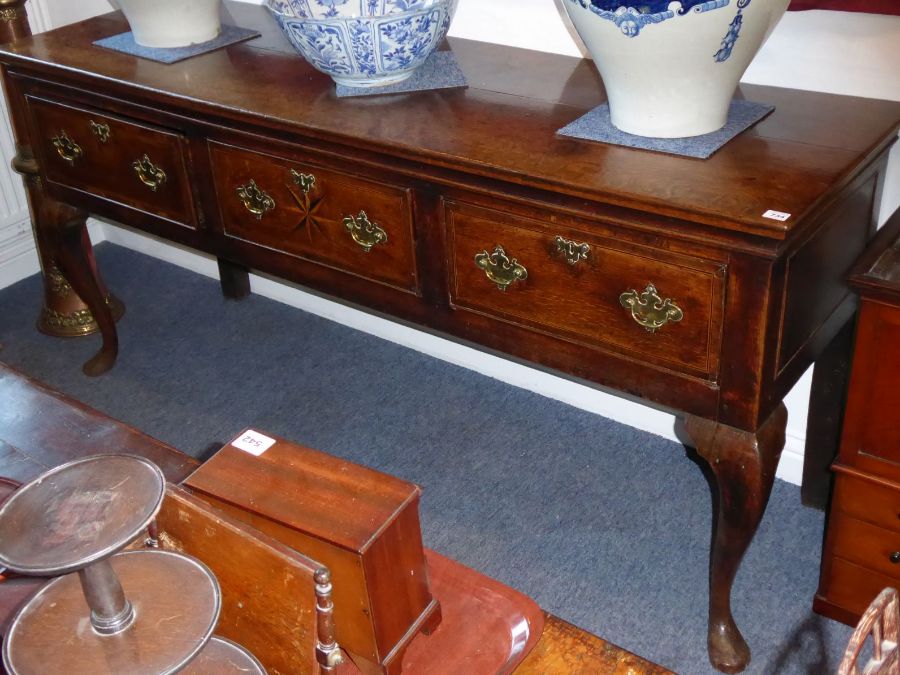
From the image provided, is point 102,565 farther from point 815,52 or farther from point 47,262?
point 47,262

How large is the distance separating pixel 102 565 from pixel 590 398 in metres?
1.59

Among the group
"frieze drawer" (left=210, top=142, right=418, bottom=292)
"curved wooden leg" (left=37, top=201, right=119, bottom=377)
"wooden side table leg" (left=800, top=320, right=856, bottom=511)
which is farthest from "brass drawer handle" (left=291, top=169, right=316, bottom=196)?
"wooden side table leg" (left=800, top=320, right=856, bottom=511)

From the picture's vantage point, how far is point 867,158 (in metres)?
1.38

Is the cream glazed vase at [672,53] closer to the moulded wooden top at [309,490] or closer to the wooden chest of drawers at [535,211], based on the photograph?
the wooden chest of drawers at [535,211]

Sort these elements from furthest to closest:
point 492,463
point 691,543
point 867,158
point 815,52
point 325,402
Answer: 1. point 325,402
2. point 492,463
3. point 691,543
4. point 815,52
5. point 867,158

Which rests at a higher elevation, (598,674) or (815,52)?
(815,52)

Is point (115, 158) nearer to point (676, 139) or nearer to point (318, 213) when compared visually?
point (318, 213)

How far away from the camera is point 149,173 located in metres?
1.89

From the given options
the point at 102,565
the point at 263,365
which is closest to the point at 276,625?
the point at 102,565

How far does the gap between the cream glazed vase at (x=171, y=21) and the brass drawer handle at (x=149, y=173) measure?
0.78 feet

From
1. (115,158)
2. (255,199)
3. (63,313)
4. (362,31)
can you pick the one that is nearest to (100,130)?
(115,158)

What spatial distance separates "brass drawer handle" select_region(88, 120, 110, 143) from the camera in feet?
6.25

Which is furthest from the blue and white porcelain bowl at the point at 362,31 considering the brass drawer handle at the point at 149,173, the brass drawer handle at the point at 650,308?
the brass drawer handle at the point at 650,308

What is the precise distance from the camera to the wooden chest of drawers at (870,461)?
1.39 metres
